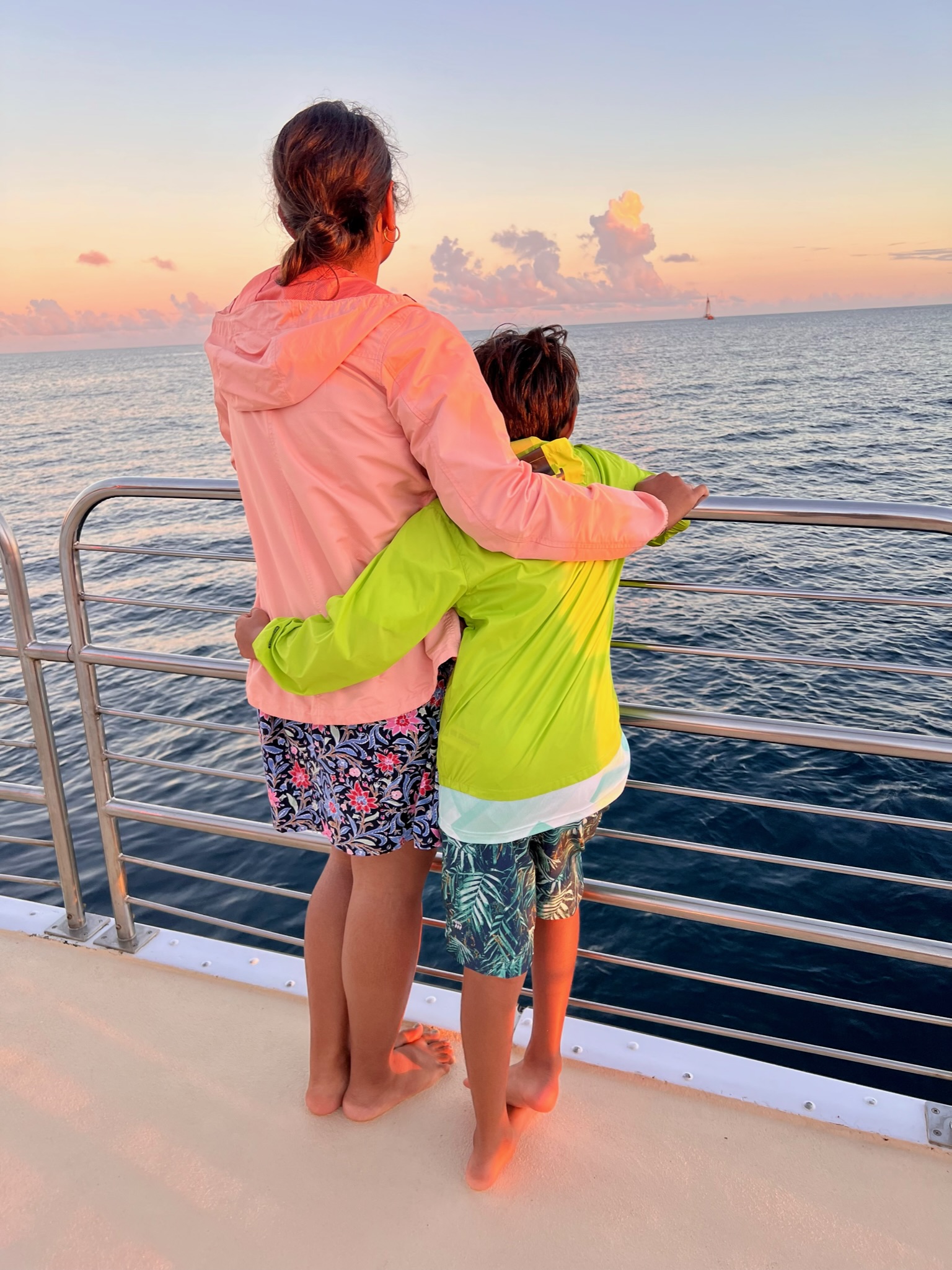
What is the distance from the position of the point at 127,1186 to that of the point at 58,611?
11.7 meters

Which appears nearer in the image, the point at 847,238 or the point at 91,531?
the point at 91,531

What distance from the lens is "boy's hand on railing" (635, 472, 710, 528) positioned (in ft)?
4.27

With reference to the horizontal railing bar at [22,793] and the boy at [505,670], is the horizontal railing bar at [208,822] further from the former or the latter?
the boy at [505,670]

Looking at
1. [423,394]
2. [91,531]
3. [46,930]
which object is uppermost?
[423,394]

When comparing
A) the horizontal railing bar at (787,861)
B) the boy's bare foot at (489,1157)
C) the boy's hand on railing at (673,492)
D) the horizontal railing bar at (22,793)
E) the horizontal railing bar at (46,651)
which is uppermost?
the boy's hand on railing at (673,492)

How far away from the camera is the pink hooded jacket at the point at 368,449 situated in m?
1.07

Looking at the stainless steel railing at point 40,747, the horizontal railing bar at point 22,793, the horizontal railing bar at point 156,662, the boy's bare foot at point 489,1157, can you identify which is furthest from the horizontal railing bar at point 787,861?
the horizontal railing bar at point 22,793

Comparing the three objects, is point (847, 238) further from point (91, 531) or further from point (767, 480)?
point (91, 531)

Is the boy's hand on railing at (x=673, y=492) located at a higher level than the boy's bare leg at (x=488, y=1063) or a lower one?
higher

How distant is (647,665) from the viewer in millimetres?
9562

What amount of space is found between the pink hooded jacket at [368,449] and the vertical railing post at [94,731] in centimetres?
74

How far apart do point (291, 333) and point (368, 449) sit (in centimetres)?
17

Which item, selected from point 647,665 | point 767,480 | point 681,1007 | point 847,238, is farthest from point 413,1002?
point 847,238

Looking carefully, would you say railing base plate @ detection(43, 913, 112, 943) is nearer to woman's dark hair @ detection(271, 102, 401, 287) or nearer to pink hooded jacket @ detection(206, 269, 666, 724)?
pink hooded jacket @ detection(206, 269, 666, 724)
